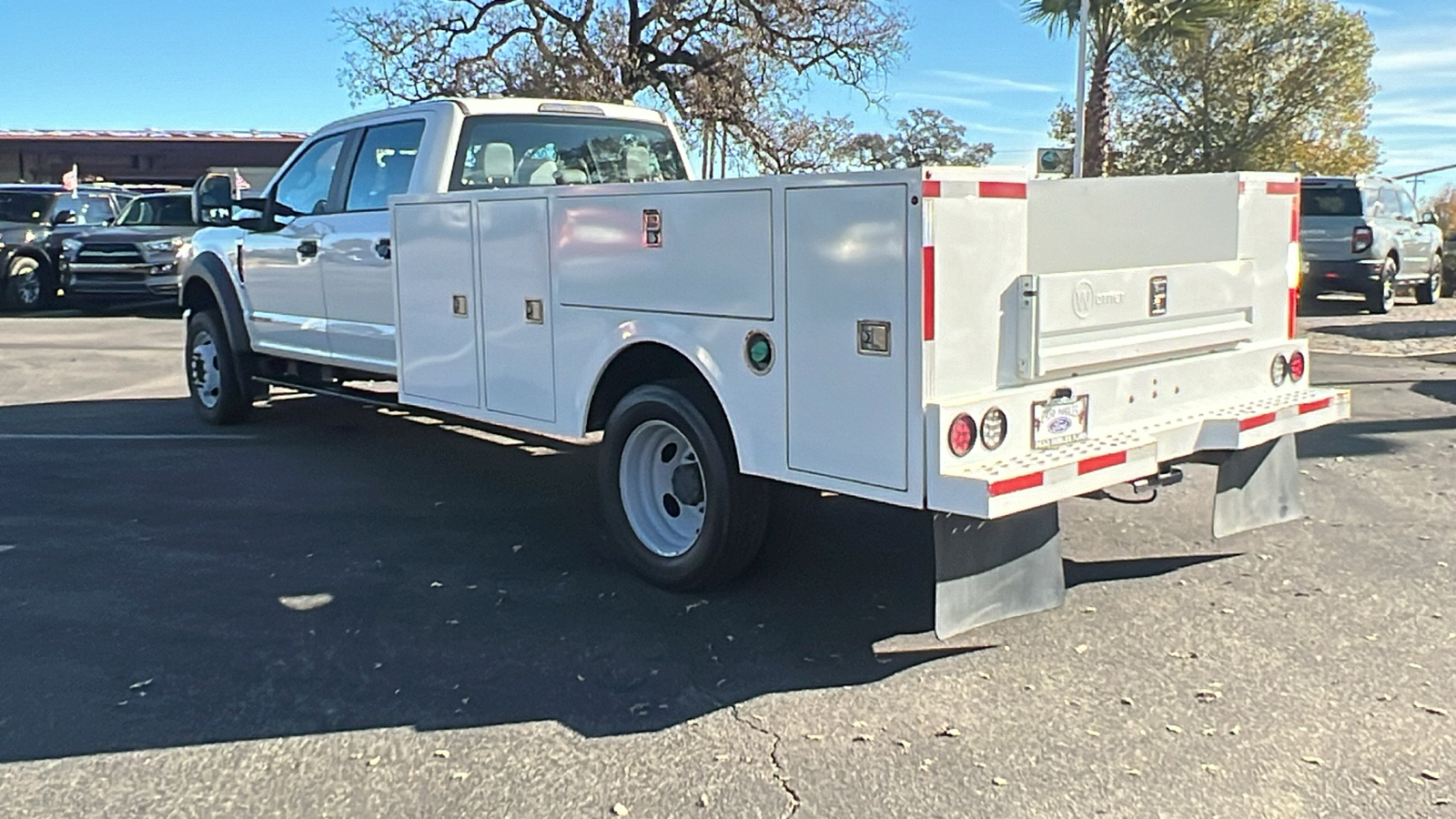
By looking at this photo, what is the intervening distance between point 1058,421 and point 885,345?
75 cm

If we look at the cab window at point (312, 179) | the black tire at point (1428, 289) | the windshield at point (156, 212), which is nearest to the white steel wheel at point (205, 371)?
the cab window at point (312, 179)

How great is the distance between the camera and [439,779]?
12.4 ft

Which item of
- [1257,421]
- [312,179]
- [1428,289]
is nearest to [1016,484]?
[1257,421]

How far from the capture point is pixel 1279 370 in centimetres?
556

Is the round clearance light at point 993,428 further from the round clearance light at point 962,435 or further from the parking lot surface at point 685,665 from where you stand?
the parking lot surface at point 685,665

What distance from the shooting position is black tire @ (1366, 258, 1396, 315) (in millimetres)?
18172

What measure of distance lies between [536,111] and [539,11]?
17798 millimetres

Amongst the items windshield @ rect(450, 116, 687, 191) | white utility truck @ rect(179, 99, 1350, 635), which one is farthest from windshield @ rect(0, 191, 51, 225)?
white utility truck @ rect(179, 99, 1350, 635)

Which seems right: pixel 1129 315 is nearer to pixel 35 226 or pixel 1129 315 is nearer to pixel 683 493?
pixel 683 493

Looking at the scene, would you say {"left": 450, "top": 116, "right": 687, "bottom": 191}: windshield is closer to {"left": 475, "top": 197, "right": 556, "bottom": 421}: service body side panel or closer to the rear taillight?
{"left": 475, "top": 197, "right": 556, "bottom": 421}: service body side panel

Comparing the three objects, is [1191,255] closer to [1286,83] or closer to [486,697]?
[486,697]

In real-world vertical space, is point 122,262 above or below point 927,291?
above

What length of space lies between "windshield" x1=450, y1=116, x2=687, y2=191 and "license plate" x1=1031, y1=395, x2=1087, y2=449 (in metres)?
3.84

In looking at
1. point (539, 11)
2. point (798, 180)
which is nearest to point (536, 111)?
point (798, 180)
